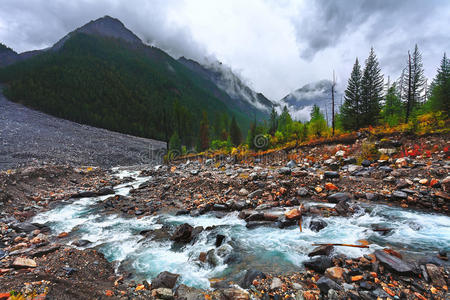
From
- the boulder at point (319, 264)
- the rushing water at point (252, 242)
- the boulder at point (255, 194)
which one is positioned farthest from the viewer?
the boulder at point (255, 194)

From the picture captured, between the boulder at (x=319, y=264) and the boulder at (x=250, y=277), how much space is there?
109cm

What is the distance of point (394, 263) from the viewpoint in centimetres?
368

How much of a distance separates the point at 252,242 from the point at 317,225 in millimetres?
2198

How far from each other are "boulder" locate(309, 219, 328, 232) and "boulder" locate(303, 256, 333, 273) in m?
1.80

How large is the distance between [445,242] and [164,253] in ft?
25.6

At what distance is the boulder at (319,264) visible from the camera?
3869mm

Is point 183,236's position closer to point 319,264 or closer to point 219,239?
point 219,239

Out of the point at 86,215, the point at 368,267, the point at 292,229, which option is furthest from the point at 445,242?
the point at 86,215

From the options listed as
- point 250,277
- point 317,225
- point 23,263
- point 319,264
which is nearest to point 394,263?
point 319,264

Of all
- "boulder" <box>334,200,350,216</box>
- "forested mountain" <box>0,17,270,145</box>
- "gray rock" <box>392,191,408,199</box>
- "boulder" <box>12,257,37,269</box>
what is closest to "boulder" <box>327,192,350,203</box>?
"boulder" <box>334,200,350,216</box>

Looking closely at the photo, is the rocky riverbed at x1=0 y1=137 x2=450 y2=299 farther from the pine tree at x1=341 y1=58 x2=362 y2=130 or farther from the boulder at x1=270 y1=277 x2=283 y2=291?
the pine tree at x1=341 y1=58 x2=362 y2=130

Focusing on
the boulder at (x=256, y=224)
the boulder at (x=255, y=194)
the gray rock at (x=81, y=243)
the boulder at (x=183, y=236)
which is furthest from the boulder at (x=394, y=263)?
the gray rock at (x=81, y=243)

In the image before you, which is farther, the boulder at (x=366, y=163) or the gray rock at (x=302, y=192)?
the boulder at (x=366, y=163)

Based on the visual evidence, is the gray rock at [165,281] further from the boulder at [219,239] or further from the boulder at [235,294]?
the boulder at [219,239]
